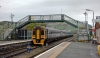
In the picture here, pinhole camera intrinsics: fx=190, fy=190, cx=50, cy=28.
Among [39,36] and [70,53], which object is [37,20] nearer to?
[39,36]

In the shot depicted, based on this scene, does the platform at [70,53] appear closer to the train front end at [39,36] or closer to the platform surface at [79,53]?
the platform surface at [79,53]

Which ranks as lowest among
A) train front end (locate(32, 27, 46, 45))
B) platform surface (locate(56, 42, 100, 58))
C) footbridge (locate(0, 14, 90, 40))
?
platform surface (locate(56, 42, 100, 58))

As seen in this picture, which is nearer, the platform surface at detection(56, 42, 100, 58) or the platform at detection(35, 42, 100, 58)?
the platform at detection(35, 42, 100, 58)

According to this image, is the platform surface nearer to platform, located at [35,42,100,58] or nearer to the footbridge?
platform, located at [35,42,100,58]

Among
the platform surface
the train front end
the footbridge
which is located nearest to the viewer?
the platform surface

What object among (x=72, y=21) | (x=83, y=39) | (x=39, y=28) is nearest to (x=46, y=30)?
(x=39, y=28)

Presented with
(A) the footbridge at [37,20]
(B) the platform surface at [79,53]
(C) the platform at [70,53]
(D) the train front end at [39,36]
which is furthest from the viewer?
(A) the footbridge at [37,20]

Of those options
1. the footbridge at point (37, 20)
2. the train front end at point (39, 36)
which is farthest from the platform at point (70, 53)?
the footbridge at point (37, 20)

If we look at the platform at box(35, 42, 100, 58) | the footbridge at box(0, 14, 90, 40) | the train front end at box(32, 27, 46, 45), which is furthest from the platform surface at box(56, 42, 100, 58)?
the footbridge at box(0, 14, 90, 40)

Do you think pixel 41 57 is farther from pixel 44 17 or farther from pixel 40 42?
pixel 44 17

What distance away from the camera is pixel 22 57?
15266 millimetres

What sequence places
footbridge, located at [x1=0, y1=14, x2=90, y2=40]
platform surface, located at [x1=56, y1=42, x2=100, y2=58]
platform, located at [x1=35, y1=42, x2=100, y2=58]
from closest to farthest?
platform, located at [x1=35, y1=42, x2=100, y2=58], platform surface, located at [x1=56, y1=42, x2=100, y2=58], footbridge, located at [x1=0, y1=14, x2=90, y2=40]

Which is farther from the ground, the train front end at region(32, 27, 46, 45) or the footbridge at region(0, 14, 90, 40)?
the footbridge at region(0, 14, 90, 40)

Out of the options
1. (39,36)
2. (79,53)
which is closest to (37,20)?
(39,36)
